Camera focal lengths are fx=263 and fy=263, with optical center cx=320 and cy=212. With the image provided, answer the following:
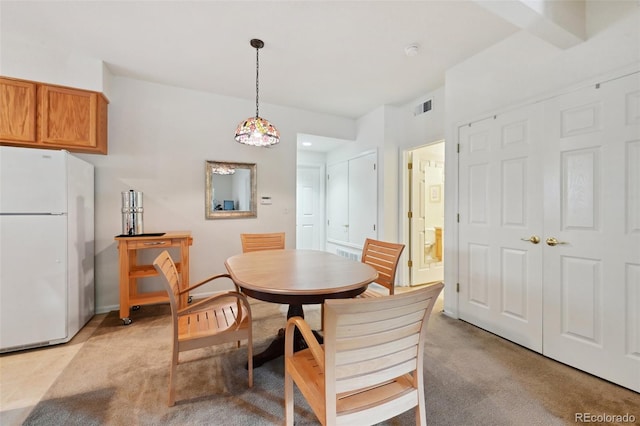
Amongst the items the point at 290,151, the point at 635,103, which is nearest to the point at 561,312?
the point at 635,103

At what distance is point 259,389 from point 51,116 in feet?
10.7

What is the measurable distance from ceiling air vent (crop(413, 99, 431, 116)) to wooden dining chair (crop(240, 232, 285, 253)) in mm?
2674

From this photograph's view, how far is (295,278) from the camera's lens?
167 cm

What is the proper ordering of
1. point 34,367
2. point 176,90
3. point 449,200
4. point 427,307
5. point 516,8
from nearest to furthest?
point 427,307, point 516,8, point 34,367, point 449,200, point 176,90

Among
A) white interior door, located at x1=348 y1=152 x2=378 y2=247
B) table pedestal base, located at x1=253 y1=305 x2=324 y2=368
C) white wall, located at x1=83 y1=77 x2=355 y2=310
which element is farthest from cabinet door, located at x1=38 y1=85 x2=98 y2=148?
white interior door, located at x1=348 y1=152 x2=378 y2=247

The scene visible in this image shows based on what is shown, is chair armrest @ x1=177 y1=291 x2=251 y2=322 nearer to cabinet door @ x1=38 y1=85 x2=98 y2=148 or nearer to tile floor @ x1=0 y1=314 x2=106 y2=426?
tile floor @ x1=0 y1=314 x2=106 y2=426

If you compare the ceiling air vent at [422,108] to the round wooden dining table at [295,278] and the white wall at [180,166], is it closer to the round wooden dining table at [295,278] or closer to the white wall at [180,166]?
the white wall at [180,166]

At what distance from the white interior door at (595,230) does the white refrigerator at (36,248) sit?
4183 mm

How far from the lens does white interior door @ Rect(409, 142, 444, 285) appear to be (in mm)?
4129

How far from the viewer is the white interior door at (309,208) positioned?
5664mm

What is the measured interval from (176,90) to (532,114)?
3.99 metres

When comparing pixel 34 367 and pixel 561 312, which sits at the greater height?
pixel 561 312

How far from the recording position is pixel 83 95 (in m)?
2.78

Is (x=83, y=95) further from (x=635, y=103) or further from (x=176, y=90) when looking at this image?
(x=635, y=103)
